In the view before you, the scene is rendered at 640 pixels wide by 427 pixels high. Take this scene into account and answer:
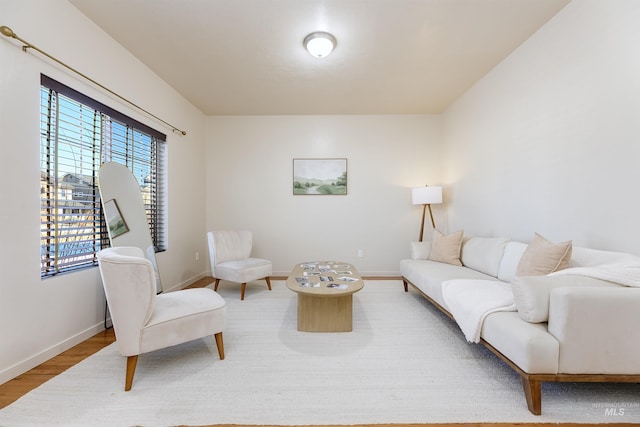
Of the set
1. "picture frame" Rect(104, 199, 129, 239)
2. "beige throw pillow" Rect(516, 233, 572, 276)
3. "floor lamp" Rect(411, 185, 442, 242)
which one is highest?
"floor lamp" Rect(411, 185, 442, 242)

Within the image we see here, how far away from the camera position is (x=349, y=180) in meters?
4.37

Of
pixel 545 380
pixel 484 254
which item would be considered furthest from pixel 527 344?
pixel 484 254

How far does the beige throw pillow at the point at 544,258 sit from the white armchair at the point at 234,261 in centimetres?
271

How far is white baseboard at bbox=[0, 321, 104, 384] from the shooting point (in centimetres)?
162

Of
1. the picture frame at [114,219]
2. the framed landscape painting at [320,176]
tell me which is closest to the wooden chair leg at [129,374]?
the picture frame at [114,219]

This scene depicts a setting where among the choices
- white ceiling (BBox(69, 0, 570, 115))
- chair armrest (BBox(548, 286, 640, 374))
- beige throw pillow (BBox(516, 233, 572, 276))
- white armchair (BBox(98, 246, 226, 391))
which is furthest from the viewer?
white ceiling (BBox(69, 0, 570, 115))

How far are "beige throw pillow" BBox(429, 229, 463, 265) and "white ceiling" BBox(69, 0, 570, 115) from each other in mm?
1985

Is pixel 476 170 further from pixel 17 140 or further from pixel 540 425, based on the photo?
pixel 17 140

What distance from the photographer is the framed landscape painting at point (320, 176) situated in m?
4.35

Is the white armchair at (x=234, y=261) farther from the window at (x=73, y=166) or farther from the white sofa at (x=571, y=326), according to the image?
the white sofa at (x=571, y=326)

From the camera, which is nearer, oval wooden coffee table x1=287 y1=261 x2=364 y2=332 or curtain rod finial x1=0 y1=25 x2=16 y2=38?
curtain rod finial x1=0 y1=25 x2=16 y2=38

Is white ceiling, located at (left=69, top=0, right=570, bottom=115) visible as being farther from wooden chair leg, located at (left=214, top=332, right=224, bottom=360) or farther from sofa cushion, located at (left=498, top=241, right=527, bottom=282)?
wooden chair leg, located at (left=214, top=332, right=224, bottom=360)

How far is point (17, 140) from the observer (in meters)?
1.69

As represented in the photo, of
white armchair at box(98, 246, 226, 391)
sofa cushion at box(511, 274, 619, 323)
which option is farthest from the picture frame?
sofa cushion at box(511, 274, 619, 323)
